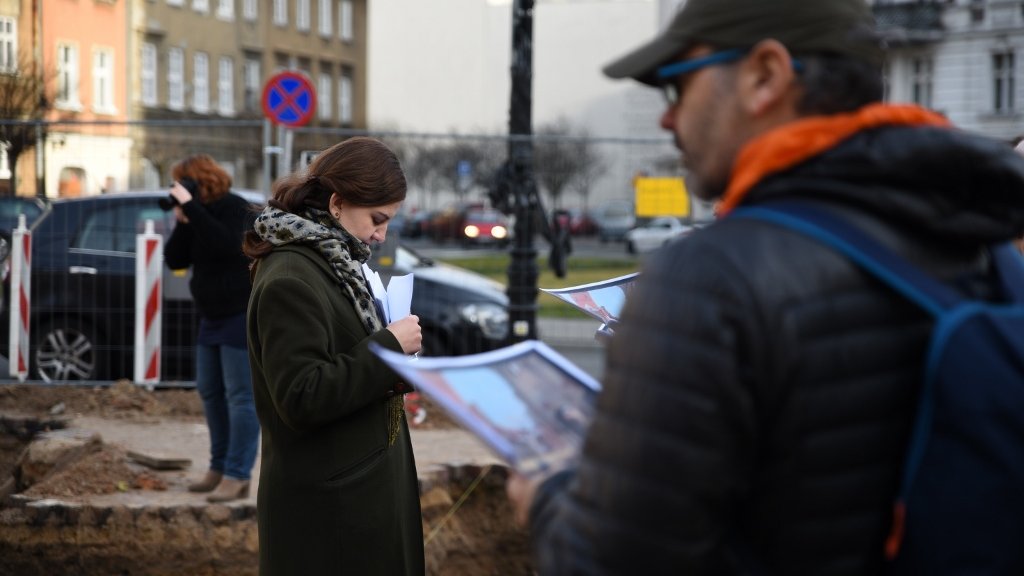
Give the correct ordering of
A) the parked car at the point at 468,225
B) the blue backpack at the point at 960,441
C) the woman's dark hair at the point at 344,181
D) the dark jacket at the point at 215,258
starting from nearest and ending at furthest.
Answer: the blue backpack at the point at 960,441, the woman's dark hair at the point at 344,181, the dark jacket at the point at 215,258, the parked car at the point at 468,225

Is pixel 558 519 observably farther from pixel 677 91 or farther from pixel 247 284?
pixel 247 284

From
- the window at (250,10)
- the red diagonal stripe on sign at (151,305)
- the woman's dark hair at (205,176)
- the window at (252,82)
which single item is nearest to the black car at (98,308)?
the red diagonal stripe on sign at (151,305)

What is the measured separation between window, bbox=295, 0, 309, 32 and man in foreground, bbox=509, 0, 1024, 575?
2148 inches

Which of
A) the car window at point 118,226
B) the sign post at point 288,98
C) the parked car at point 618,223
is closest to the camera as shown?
the car window at point 118,226

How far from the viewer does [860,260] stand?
1493 mm

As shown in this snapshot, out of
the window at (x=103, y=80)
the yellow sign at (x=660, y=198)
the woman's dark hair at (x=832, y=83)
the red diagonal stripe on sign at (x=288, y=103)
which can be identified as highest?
the window at (x=103, y=80)

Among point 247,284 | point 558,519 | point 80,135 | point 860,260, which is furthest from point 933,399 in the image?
point 80,135

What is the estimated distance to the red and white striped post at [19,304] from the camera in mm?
9242

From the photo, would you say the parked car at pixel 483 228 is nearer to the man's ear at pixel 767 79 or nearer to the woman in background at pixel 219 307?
the woman in background at pixel 219 307

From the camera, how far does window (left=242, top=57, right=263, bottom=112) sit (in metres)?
49.8

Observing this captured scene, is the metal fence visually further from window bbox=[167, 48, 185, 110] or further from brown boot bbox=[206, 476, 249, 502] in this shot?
window bbox=[167, 48, 185, 110]

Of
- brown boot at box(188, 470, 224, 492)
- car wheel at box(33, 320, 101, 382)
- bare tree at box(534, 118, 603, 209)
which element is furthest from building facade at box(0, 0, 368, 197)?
brown boot at box(188, 470, 224, 492)

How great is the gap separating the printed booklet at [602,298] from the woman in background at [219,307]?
3808 millimetres

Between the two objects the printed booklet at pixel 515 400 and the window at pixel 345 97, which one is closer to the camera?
the printed booklet at pixel 515 400
